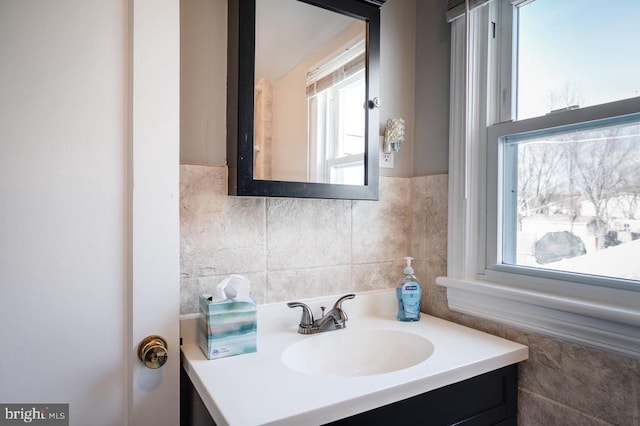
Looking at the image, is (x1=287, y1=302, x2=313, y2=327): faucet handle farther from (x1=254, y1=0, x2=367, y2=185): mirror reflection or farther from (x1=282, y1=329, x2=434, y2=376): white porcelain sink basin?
(x1=254, y1=0, x2=367, y2=185): mirror reflection

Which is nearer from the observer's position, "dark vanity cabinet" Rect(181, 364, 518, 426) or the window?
"dark vanity cabinet" Rect(181, 364, 518, 426)

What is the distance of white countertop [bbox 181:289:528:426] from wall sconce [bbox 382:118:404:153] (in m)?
0.58

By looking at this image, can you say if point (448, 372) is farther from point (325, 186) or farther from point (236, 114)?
point (236, 114)

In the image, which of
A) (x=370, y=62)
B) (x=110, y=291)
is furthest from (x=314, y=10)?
(x=110, y=291)

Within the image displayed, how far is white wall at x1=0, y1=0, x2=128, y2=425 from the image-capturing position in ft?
2.61

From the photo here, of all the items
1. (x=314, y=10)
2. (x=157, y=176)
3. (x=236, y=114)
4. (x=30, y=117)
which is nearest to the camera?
(x=30, y=117)

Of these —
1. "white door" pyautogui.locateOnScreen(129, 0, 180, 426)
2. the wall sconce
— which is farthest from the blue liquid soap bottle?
"white door" pyautogui.locateOnScreen(129, 0, 180, 426)

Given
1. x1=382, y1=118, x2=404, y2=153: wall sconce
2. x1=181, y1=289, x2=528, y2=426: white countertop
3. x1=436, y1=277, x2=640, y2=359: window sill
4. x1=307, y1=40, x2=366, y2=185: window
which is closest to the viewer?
x1=181, y1=289, x2=528, y2=426: white countertop

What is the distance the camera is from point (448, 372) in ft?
2.87

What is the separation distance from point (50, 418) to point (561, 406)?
125cm

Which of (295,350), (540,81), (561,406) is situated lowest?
(561,406)

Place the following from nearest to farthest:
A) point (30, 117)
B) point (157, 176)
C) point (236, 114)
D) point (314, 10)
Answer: point (30, 117), point (157, 176), point (236, 114), point (314, 10)

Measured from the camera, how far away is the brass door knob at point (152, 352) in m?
0.90

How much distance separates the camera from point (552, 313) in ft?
3.22
